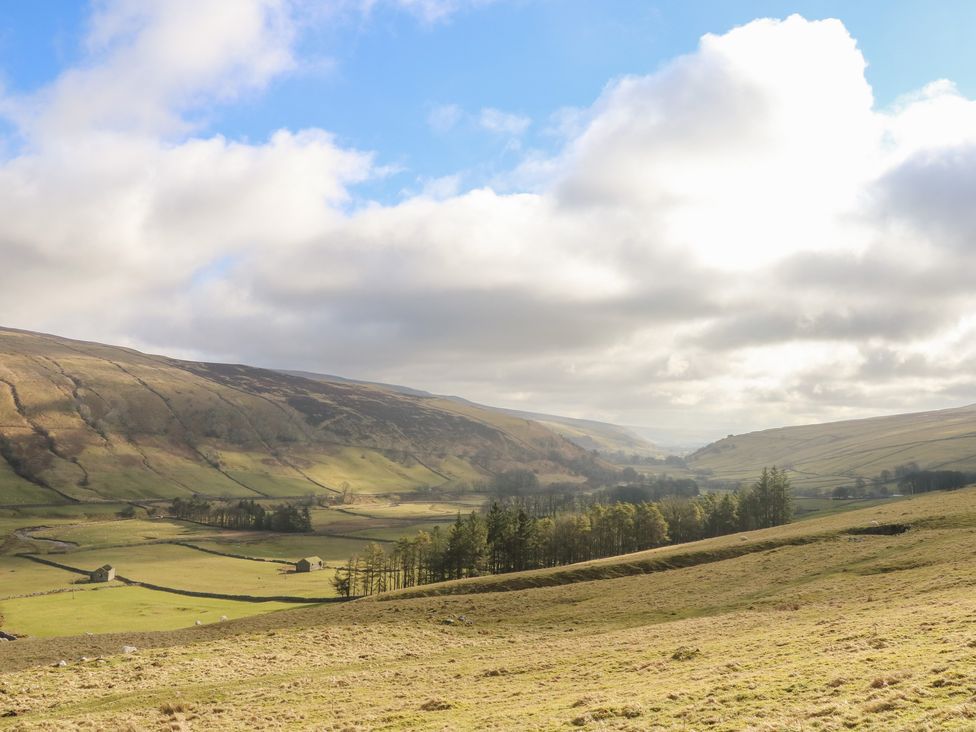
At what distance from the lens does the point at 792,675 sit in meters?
24.6

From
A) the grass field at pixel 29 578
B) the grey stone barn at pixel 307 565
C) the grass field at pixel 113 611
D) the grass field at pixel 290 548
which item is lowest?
the grass field at pixel 290 548

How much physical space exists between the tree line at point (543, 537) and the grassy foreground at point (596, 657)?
3486 cm

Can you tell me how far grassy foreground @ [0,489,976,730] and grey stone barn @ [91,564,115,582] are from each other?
268ft

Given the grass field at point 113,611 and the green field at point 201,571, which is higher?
the grass field at point 113,611

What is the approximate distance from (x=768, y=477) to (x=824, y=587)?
112 m

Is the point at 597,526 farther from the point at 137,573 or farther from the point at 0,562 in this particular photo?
the point at 0,562

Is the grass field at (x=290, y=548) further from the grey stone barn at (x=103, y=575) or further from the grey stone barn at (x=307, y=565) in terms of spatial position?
the grey stone barn at (x=103, y=575)

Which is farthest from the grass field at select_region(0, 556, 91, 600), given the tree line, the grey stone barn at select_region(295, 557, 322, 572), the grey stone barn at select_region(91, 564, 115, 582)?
the tree line

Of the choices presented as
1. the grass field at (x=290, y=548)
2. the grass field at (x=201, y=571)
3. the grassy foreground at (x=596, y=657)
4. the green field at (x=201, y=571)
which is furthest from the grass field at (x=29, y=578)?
the grassy foreground at (x=596, y=657)

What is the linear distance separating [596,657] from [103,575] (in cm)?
12599

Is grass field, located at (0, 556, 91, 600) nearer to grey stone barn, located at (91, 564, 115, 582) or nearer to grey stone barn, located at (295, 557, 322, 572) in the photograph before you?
grey stone barn, located at (91, 564, 115, 582)

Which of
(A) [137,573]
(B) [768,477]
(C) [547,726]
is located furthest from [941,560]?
(A) [137,573]

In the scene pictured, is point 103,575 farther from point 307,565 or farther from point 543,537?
point 543,537

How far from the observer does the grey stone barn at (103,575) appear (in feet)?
413
